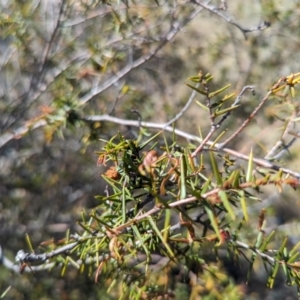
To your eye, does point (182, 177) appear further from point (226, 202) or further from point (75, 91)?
point (75, 91)

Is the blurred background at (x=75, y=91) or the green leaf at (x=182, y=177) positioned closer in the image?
the green leaf at (x=182, y=177)

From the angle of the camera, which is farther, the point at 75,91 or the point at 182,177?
the point at 75,91

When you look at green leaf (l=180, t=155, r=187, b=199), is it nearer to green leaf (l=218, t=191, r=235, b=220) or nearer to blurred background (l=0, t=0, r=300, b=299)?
green leaf (l=218, t=191, r=235, b=220)

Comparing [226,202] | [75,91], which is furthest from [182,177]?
[75,91]

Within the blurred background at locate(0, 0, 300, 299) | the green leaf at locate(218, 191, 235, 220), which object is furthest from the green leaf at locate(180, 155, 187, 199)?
the blurred background at locate(0, 0, 300, 299)

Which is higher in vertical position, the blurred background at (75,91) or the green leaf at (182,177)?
the green leaf at (182,177)

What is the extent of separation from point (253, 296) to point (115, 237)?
4.94ft

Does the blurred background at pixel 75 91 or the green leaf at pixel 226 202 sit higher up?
the green leaf at pixel 226 202

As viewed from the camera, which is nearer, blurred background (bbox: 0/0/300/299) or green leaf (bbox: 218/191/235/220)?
green leaf (bbox: 218/191/235/220)

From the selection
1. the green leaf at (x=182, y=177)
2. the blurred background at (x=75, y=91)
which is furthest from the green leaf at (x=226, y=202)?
the blurred background at (x=75, y=91)

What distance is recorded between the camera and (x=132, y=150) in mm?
694

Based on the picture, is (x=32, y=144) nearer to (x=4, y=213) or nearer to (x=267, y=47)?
(x=4, y=213)

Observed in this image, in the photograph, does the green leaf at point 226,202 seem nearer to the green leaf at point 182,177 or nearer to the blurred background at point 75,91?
the green leaf at point 182,177

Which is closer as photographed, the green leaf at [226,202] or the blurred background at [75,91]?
the green leaf at [226,202]
